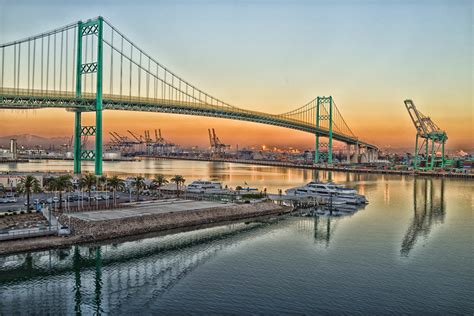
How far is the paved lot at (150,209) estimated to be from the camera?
69.6ft

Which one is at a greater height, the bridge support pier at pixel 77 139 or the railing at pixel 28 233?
the bridge support pier at pixel 77 139

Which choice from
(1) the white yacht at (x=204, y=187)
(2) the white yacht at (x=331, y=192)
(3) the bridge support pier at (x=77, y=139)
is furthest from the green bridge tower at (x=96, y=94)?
(2) the white yacht at (x=331, y=192)

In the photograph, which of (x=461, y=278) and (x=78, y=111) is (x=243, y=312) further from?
(x=78, y=111)

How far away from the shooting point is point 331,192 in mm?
36125

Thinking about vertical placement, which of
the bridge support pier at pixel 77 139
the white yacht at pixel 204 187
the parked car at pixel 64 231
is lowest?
the parked car at pixel 64 231

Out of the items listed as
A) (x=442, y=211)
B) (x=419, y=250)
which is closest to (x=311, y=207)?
(x=442, y=211)

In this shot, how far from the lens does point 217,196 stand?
32.8 metres

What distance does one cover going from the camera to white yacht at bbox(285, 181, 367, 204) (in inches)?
1375

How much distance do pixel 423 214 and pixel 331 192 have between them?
24.3 feet

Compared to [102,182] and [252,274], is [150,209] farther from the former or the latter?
[252,274]

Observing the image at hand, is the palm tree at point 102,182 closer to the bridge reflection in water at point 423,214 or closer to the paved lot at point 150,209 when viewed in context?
the paved lot at point 150,209

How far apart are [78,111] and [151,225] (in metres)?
16.6

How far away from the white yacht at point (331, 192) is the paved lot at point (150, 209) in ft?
36.7

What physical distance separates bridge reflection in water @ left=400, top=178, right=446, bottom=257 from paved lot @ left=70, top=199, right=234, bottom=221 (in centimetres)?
1037
